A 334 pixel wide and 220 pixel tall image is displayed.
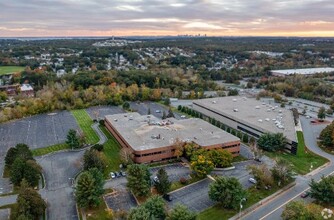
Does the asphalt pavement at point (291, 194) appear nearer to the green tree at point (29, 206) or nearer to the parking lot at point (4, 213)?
the green tree at point (29, 206)

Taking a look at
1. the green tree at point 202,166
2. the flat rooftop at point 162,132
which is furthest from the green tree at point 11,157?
the green tree at point 202,166

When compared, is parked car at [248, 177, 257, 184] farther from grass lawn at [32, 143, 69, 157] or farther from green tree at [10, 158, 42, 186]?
grass lawn at [32, 143, 69, 157]

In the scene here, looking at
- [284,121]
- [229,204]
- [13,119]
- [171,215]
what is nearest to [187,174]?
[229,204]

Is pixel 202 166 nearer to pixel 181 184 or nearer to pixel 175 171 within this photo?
pixel 181 184

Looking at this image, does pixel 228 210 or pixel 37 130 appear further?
pixel 37 130

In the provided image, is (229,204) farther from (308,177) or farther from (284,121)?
(284,121)

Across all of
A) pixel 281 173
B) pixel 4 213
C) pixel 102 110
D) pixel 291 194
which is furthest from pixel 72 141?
pixel 291 194

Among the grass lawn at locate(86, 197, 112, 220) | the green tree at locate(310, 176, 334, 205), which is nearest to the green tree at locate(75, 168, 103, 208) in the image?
the grass lawn at locate(86, 197, 112, 220)
